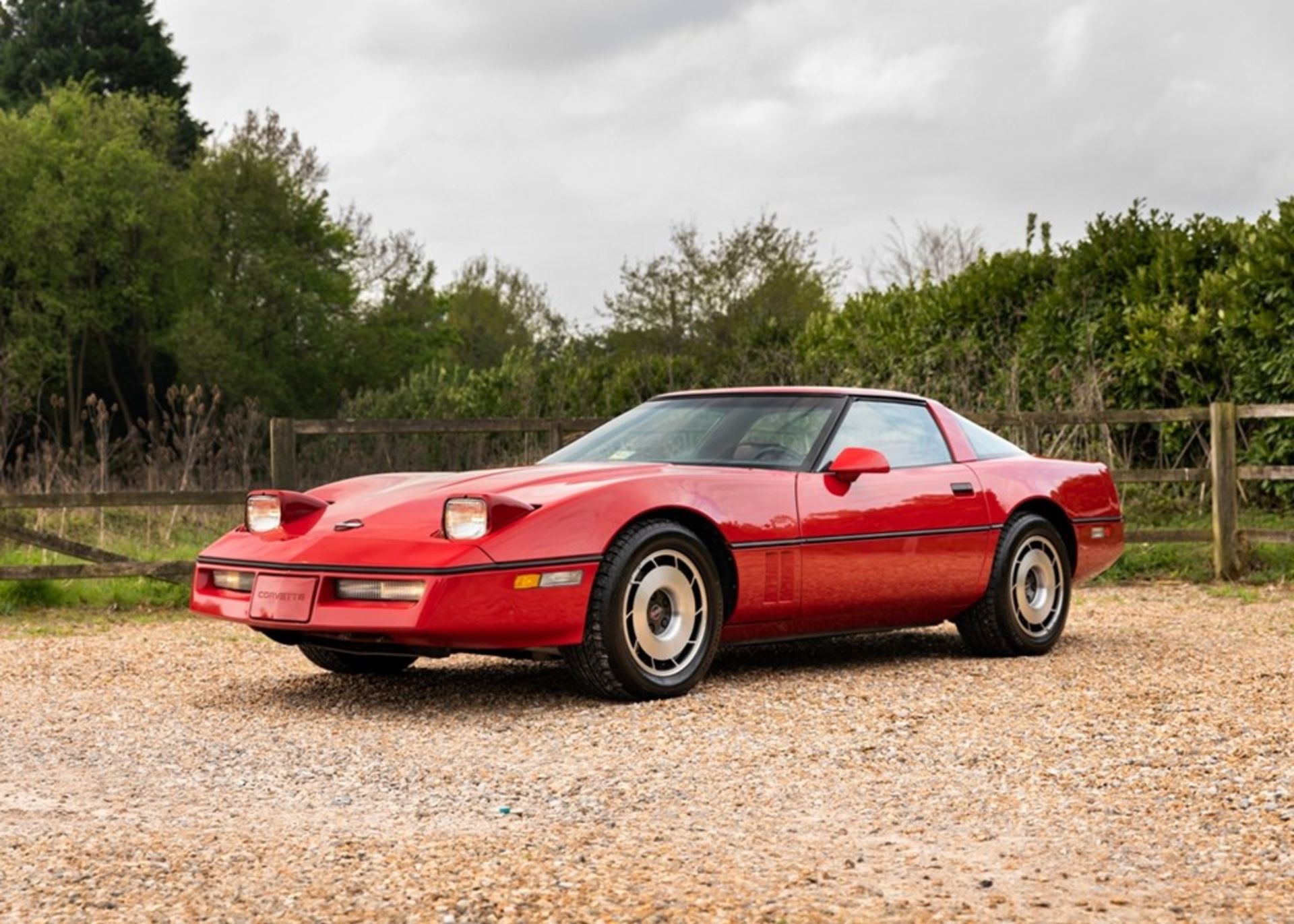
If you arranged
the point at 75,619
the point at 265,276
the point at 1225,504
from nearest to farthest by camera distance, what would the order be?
the point at 75,619 < the point at 1225,504 < the point at 265,276

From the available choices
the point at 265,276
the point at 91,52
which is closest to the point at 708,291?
the point at 265,276

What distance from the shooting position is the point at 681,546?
686cm

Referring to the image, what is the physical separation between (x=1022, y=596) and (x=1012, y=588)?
0.16 meters

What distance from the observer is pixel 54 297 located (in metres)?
46.0

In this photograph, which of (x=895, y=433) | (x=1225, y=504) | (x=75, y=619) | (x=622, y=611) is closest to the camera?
(x=622, y=611)

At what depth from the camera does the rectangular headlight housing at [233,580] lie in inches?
270

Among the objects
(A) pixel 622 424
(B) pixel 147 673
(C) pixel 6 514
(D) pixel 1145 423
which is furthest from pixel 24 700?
(D) pixel 1145 423

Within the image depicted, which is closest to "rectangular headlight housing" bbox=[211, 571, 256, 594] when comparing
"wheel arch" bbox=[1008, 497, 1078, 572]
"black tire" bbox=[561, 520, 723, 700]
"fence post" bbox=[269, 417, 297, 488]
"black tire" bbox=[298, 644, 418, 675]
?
"black tire" bbox=[298, 644, 418, 675]

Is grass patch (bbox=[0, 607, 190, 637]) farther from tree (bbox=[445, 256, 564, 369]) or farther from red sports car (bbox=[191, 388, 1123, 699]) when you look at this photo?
tree (bbox=[445, 256, 564, 369])

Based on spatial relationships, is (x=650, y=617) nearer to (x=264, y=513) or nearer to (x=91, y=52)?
(x=264, y=513)

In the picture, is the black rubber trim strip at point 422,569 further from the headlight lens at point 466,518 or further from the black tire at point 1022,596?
the black tire at point 1022,596

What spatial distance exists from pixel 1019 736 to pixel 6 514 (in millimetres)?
10834

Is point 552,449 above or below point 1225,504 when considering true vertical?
above

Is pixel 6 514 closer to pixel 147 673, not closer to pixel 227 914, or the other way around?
pixel 147 673
